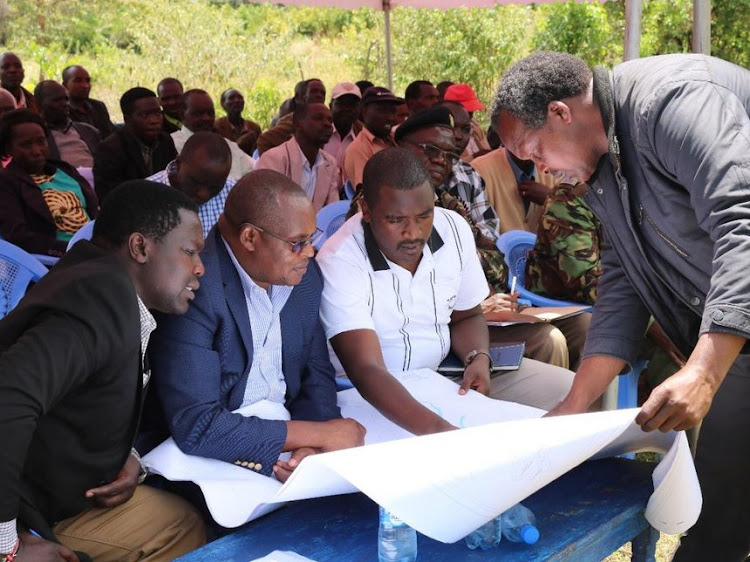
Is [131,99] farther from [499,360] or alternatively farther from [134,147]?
[499,360]

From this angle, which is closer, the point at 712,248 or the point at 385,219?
the point at 712,248

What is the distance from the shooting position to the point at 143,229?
2.17 meters

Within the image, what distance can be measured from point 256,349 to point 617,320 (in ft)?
→ 3.27

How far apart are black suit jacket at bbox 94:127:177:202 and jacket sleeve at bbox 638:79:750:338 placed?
4645 millimetres

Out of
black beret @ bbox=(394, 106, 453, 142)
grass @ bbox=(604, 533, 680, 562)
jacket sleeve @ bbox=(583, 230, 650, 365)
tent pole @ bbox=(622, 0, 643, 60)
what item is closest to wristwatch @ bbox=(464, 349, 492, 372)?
jacket sleeve @ bbox=(583, 230, 650, 365)

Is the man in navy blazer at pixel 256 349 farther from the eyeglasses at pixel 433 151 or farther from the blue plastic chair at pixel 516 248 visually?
the blue plastic chair at pixel 516 248

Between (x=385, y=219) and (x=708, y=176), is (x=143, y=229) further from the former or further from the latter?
(x=708, y=176)

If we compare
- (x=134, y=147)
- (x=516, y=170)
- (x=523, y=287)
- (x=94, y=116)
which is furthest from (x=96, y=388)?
(x=94, y=116)

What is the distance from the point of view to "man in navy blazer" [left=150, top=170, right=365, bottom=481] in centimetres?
222

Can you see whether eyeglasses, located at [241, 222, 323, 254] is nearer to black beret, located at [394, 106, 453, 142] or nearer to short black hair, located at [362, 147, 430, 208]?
short black hair, located at [362, 147, 430, 208]

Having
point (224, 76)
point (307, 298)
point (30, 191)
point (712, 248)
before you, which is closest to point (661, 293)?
point (712, 248)

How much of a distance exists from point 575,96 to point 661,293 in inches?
22.0

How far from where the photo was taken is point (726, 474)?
7.07 ft

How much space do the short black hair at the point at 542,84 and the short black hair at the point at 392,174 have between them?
0.92 m
